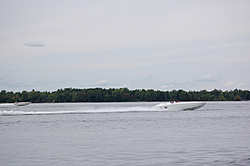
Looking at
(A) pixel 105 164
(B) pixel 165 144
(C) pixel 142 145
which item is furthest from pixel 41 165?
(B) pixel 165 144

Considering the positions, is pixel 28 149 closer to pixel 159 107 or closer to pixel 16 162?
pixel 16 162

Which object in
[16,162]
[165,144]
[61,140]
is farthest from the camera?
[61,140]

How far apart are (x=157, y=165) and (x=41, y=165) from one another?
5993 millimetres

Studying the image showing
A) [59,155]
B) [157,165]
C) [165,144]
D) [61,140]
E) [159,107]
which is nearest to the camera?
[157,165]

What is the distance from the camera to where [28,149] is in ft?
67.7

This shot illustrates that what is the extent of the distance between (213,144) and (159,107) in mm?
44275

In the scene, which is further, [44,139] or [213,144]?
[44,139]

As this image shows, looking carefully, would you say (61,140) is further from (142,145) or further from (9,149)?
(142,145)

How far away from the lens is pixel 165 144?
72.1 feet

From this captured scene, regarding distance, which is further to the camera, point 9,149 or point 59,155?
point 9,149

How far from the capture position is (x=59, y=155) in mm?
18453

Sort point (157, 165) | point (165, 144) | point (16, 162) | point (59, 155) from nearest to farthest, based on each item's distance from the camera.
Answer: point (157, 165), point (16, 162), point (59, 155), point (165, 144)

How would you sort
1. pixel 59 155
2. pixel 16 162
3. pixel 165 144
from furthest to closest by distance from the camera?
pixel 165 144 → pixel 59 155 → pixel 16 162

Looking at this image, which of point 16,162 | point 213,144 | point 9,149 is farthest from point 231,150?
point 9,149
